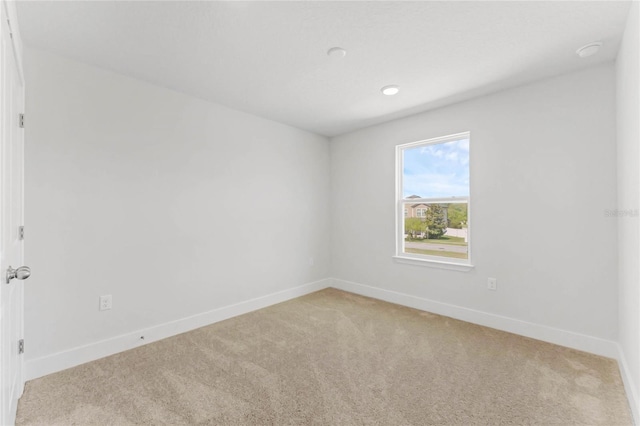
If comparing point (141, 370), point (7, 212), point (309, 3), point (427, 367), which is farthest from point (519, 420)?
point (7, 212)

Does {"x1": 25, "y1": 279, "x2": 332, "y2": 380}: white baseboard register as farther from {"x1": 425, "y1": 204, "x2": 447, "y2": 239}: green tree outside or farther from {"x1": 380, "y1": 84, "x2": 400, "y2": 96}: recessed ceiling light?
{"x1": 380, "y1": 84, "x2": 400, "y2": 96}: recessed ceiling light

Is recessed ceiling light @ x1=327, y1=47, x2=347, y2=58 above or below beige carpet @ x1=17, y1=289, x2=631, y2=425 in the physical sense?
above

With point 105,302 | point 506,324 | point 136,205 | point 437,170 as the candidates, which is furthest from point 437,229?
point 105,302

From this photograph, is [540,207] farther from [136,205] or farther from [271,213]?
[136,205]

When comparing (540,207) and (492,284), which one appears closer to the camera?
(540,207)

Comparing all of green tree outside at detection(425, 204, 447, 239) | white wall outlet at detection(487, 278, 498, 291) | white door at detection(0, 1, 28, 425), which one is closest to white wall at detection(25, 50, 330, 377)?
white door at detection(0, 1, 28, 425)

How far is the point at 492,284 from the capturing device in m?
2.95

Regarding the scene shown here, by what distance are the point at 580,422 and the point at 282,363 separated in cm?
189

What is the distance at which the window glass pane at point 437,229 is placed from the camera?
3.29 m

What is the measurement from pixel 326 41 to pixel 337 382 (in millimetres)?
2433

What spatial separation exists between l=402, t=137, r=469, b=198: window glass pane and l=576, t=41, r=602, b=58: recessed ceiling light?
1141 mm

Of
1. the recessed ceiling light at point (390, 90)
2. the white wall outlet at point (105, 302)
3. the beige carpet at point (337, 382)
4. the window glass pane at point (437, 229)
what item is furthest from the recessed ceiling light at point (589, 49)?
the white wall outlet at point (105, 302)

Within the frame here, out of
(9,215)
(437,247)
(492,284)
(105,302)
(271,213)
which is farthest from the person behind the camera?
(271,213)

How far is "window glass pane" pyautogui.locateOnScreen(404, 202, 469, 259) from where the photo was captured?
10.8 ft
